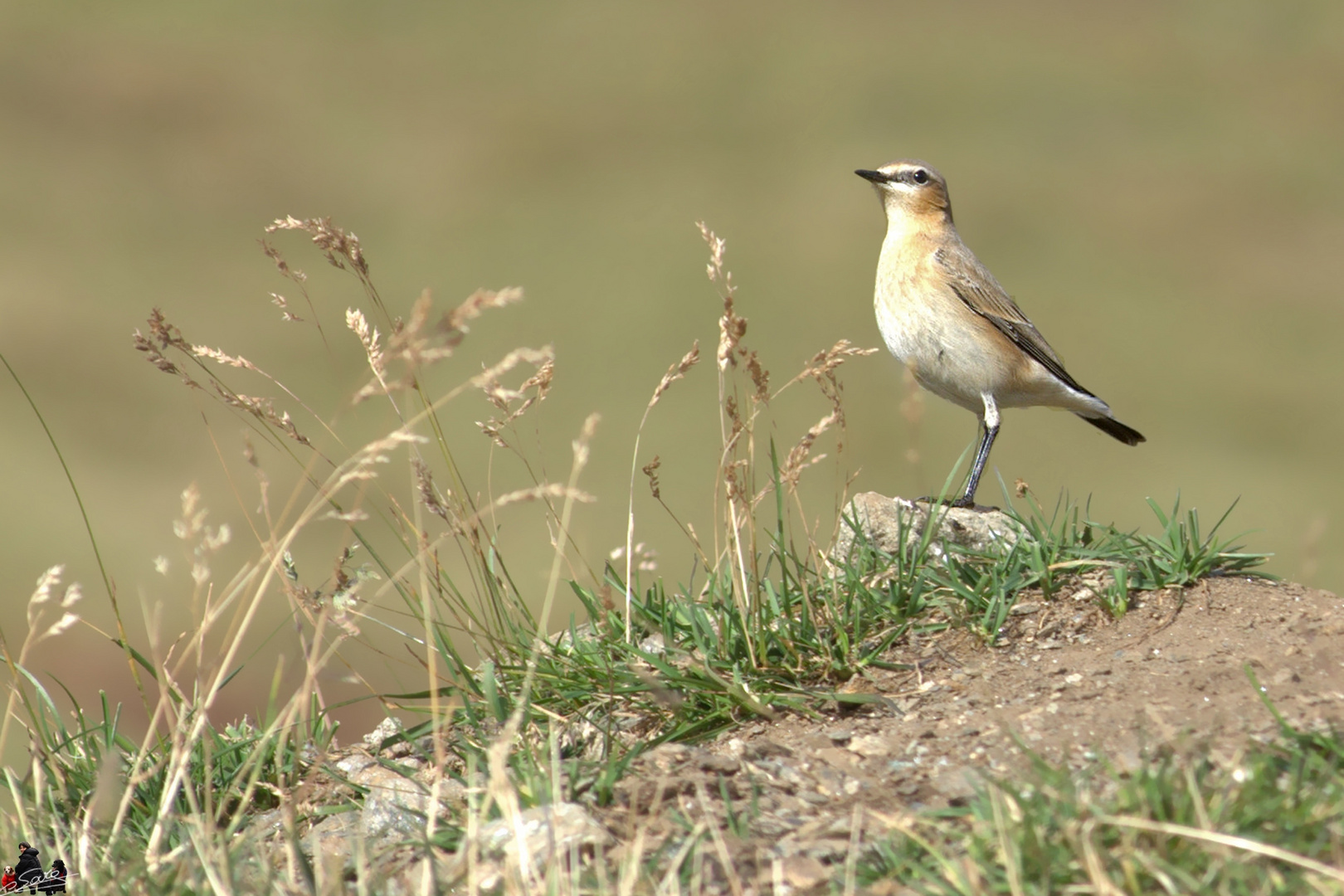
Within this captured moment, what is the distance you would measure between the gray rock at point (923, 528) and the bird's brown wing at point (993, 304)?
1.49m

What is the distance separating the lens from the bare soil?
2.81 m

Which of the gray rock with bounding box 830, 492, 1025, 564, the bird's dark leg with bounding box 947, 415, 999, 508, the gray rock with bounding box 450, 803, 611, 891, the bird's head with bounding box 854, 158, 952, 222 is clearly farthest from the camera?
the bird's head with bounding box 854, 158, 952, 222

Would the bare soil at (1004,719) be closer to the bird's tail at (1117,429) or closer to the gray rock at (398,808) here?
the gray rock at (398,808)

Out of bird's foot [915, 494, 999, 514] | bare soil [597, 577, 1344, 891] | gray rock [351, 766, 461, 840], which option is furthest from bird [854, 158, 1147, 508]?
gray rock [351, 766, 461, 840]

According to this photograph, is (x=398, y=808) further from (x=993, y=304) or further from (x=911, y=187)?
(x=911, y=187)

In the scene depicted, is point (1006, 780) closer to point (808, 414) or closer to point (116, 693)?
point (116, 693)

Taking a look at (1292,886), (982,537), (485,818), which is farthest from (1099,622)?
(485,818)

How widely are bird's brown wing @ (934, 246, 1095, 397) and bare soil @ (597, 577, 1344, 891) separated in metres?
2.17

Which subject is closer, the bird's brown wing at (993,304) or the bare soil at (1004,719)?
the bare soil at (1004,719)

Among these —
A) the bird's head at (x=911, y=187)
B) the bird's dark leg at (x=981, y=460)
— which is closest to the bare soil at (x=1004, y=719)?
the bird's dark leg at (x=981, y=460)

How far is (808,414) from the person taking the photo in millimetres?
15797

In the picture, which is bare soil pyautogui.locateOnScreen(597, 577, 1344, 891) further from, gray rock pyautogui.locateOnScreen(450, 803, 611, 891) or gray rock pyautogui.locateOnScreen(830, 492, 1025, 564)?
gray rock pyautogui.locateOnScreen(830, 492, 1025, 564)

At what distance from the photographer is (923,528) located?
13.8ft

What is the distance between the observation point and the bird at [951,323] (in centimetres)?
570
